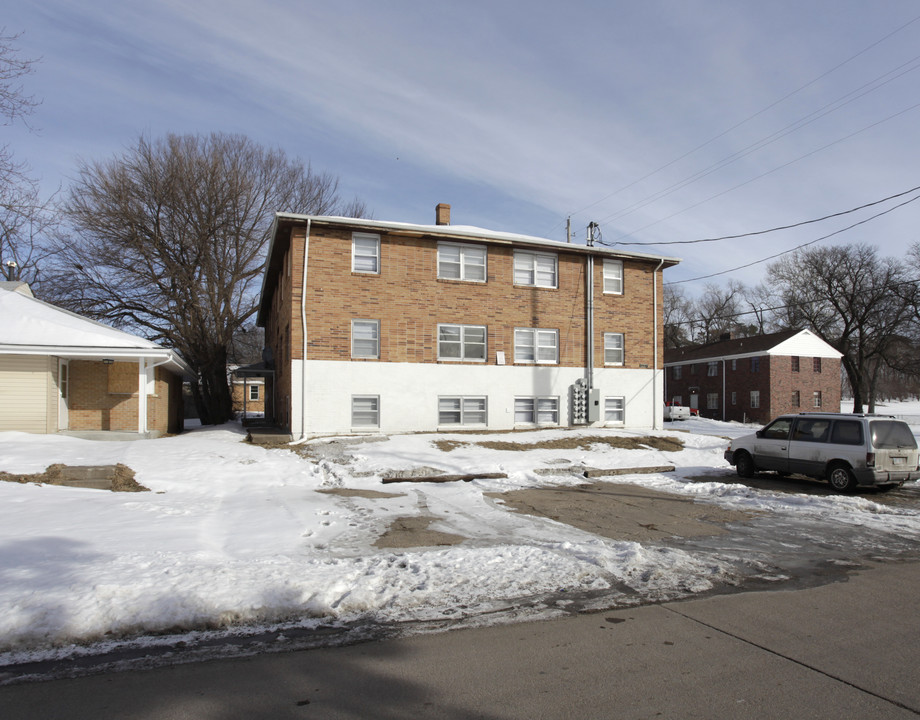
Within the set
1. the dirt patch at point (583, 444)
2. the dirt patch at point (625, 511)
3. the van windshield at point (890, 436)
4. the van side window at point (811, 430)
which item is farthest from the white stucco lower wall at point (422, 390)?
the van windshield at point (890, 436)

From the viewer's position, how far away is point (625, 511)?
10789mm

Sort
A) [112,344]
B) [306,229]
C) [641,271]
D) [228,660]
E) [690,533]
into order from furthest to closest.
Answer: [641,271] < [306,229] < [112,344] < [690,533] < [228,660]

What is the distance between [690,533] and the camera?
29.9 ft

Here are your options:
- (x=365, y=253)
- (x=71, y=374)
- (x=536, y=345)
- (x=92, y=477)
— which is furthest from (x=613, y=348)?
(x=71, y=374)

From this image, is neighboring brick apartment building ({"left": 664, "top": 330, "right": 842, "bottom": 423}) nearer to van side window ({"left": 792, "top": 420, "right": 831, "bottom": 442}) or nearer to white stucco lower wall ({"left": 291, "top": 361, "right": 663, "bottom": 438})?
white stucco lower wall ({"left": 291, "top": 361, "right": 663, "bottom": 438})

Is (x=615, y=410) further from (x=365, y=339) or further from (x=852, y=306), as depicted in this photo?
(x=852, y=306)

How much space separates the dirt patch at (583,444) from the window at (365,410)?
285 cm

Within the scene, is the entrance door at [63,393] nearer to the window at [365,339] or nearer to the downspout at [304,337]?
the downspout at [304,337]

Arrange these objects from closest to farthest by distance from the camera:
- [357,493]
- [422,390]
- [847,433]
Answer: [357,493] → [847,433] → [422,390]

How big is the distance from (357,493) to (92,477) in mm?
5314

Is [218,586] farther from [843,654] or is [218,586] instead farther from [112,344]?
Answer: [112,344]

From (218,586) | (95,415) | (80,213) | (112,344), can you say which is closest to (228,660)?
(218,586)

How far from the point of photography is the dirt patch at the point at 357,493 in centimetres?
1188

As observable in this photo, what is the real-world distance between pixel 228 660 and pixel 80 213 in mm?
29816
